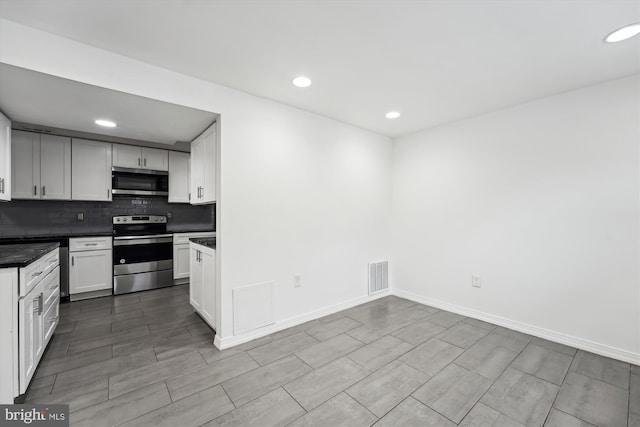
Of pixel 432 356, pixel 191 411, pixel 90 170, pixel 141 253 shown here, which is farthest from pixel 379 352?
pixel 90 170

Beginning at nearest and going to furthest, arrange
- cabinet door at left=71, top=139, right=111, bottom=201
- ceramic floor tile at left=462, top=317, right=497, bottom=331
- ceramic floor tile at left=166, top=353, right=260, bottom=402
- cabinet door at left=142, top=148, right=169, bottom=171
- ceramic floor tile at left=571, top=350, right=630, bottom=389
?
ceramic floor tile at left=166, top=353, right=260, bottom=402
ceramic floor tile at left=571, top=350, right=630, bottom=389
ceramic floor tile at left=462, top=317, right=497, bottom=331
cabinet door at left=71, top=139, right=111, bottom=201
cabinet door at left=142, top=148, right=169, bottom=171

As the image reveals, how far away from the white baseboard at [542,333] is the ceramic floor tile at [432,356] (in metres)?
0.92

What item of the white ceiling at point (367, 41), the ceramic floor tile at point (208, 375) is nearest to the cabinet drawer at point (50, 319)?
the ceramic floor tile at point (208, 375)

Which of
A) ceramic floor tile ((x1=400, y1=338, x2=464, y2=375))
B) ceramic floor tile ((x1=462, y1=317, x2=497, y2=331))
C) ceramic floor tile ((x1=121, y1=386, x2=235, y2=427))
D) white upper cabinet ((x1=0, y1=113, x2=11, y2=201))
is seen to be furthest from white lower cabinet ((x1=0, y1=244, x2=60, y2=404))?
ceramic floor tile ((x1=462, y1=317, x2=497, y2=331))

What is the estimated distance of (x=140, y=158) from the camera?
4340 millimetres

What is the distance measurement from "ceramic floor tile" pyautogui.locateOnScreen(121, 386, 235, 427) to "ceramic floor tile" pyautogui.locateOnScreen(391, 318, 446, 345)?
177 cm

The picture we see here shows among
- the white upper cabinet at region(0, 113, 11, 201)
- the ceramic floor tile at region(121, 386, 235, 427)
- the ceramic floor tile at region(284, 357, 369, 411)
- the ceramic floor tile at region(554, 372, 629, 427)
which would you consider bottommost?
the ceramic floor tile at region(554, 372, 629, 427)

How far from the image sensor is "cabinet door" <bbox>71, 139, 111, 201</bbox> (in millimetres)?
3879

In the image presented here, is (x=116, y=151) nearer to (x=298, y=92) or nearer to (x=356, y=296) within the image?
(x=298, y=92)

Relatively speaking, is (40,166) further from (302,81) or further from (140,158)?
(302,81)

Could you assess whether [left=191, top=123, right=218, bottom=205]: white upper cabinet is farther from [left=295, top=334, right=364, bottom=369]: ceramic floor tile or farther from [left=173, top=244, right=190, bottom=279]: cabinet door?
[left=295, top=334, right=364, bottom=369]: ceramic floor tile

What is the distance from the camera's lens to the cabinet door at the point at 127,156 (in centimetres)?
414

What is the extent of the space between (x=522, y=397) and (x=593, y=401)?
18.8 inches

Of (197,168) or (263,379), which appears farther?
(197,168)
